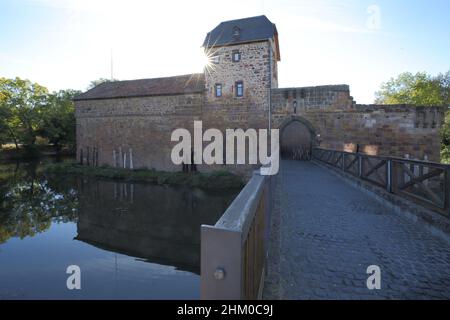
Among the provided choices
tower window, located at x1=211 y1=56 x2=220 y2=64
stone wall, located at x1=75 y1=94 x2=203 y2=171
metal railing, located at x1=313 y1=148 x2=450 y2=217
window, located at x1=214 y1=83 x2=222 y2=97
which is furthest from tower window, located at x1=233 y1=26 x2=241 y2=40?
metal railing, located at x1=313 y1=148 x2=450 y2=217

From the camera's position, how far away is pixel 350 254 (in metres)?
3.45

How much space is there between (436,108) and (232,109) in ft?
39.0

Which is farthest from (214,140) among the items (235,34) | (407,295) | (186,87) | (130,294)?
(407,295)

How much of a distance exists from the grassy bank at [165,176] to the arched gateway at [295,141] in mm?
3905

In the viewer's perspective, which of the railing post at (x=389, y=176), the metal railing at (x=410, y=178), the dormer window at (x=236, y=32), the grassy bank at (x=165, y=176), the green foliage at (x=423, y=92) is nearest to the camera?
the metal railing at (x=410, y=178)

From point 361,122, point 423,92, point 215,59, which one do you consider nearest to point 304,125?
point 361,122

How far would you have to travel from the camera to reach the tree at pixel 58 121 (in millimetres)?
37125

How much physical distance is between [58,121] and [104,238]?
32.8 metres

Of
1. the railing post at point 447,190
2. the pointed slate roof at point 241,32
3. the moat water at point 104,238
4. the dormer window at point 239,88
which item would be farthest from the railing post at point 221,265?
the pointed slate roof at point 241,32

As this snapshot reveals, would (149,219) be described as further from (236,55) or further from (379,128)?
(379,128)

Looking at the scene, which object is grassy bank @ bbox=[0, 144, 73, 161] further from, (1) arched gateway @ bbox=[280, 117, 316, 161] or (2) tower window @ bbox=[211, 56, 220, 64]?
(1) arched gateway @ bbox=[280, 117, 316, 161]

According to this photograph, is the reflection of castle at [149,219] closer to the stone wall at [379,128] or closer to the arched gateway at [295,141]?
the arched gateway at [295,141]

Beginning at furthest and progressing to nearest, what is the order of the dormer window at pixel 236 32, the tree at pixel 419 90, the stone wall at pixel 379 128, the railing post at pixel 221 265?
the tree at pixel 419 90 < the dormer window at pixel 236 32 < the stone wall at pixel 379 128 < the railing post at pixel 221 265
